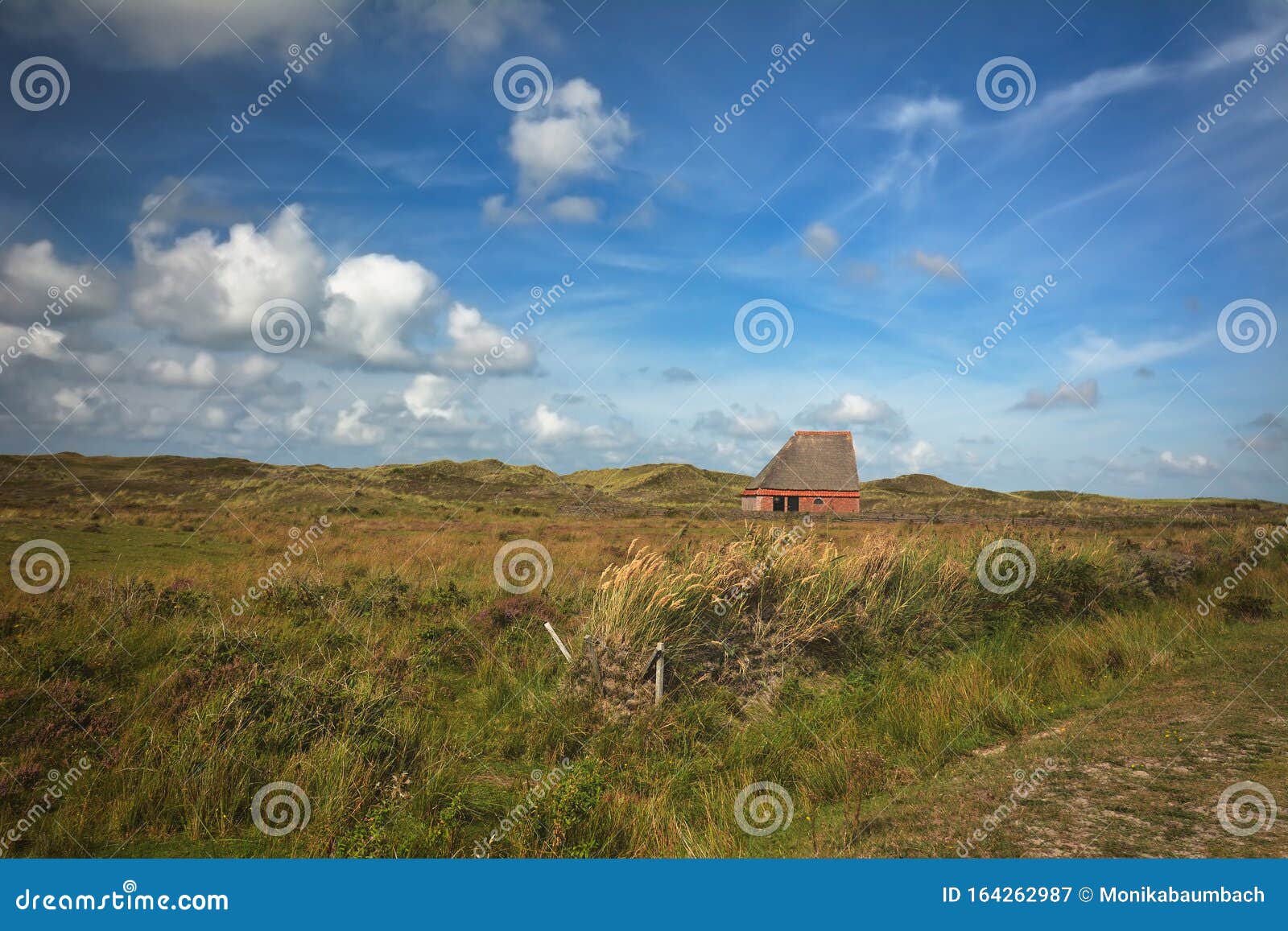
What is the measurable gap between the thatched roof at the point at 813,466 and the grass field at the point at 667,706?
3624 centimetres

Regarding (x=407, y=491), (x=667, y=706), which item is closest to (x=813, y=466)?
(x=407, y=491)

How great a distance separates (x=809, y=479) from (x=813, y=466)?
1.45 m

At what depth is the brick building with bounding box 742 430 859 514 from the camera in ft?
167

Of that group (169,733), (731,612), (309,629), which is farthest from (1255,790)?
(309,629)

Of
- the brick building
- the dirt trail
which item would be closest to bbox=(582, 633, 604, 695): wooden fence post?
the dirt trail

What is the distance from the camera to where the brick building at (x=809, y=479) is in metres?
50.8

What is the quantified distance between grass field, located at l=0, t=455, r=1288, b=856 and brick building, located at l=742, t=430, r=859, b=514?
3556 centimetres

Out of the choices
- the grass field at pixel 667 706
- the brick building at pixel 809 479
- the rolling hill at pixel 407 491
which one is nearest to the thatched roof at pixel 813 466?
the brick building at pixel 809 479

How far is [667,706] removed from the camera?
7.92 m

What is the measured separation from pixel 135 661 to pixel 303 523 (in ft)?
79.7

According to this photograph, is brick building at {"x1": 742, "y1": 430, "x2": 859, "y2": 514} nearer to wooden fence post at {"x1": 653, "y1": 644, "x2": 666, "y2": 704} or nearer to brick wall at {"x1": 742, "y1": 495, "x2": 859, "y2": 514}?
brick wall at {"x1": 742, "y1": 495, "x2": 859, "y2": 514}

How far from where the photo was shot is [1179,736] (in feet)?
19.8

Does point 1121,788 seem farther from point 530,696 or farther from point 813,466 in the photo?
point 813,466

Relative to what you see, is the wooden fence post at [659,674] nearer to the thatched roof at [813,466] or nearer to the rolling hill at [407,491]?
the rolling hill at [407,491]
